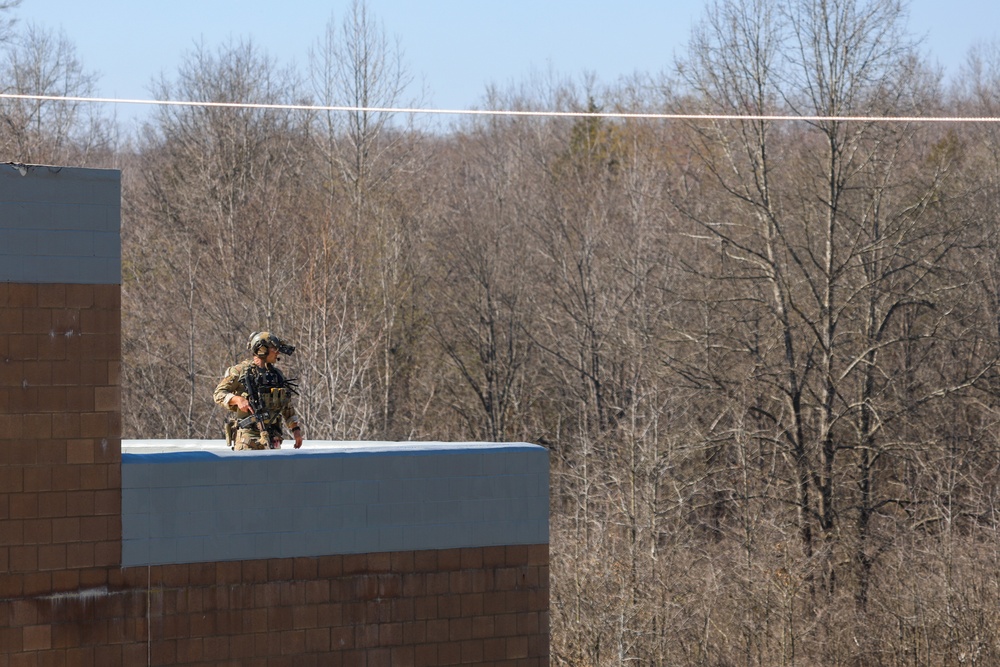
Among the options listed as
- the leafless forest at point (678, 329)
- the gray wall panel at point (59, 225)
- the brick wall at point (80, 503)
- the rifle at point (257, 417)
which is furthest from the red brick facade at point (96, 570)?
the leafless forest at point (678, 329)

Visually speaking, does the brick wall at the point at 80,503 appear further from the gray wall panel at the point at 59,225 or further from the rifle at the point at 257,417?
the rifle at the point at 257,417

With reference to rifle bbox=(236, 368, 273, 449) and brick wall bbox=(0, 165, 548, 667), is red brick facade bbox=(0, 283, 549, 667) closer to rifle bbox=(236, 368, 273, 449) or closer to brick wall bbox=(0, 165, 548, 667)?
brick wall bbox=(0, 165, 548, 667)

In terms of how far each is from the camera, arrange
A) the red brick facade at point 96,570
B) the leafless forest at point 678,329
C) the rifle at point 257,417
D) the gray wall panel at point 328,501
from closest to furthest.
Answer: the red brick facade at point 96,570 → the gray wall panel at point 328,501 → the rifle at point 257,417 → the leafless forest at point 678,329

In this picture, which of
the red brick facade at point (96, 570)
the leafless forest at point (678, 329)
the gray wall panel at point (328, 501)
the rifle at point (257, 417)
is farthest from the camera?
the leafless forest at point (678, 329)

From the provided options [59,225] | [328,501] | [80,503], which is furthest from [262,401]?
[59,225]

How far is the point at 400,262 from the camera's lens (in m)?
43.4

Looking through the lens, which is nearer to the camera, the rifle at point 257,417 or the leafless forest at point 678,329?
the rifle at point 257,417

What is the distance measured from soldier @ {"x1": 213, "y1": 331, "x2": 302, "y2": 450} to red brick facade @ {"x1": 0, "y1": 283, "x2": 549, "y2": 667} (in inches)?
71.9

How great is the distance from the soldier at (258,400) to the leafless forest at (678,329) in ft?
46.4

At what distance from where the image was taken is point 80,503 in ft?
29.5

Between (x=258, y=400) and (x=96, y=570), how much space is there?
2561 mm

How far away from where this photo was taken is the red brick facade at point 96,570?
8820 millimetres

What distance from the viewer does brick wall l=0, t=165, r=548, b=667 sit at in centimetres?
882

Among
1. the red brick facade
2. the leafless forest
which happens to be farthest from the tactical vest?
the leafless forest
